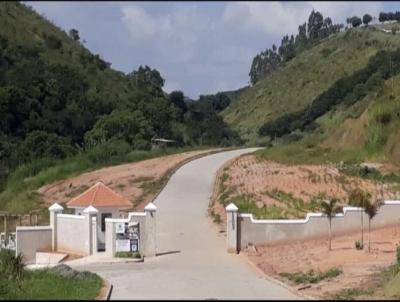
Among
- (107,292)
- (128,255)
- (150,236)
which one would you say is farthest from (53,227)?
(107,292)

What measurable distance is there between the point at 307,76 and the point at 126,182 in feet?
237

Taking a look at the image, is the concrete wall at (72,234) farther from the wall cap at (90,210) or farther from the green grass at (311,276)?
the green grass at (311,276)

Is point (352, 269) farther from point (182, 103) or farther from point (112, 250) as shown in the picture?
point (182, 103)

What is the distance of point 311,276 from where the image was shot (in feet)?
79.3

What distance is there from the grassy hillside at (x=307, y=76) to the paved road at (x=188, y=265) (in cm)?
5699

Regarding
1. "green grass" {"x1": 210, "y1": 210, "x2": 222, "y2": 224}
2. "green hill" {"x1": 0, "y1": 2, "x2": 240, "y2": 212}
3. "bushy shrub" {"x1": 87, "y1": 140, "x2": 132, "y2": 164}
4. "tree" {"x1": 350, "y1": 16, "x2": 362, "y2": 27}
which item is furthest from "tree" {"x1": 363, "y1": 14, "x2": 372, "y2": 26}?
"green grass" {"x1": 210, "y1": 210, "x2": 222, "y2": 224}

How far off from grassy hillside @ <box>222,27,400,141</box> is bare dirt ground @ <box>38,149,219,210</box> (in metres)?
48.0

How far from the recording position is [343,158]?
161 ft

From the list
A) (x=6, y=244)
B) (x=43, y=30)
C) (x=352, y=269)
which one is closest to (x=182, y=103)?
(x=43, y=30)

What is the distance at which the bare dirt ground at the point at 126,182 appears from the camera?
43.2 m

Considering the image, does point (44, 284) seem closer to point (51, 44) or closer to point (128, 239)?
point (128, 239)

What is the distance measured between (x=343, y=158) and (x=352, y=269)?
78.5 ft

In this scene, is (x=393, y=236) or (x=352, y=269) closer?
(x=352, y=269)

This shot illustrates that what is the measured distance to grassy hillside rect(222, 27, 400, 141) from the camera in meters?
107
